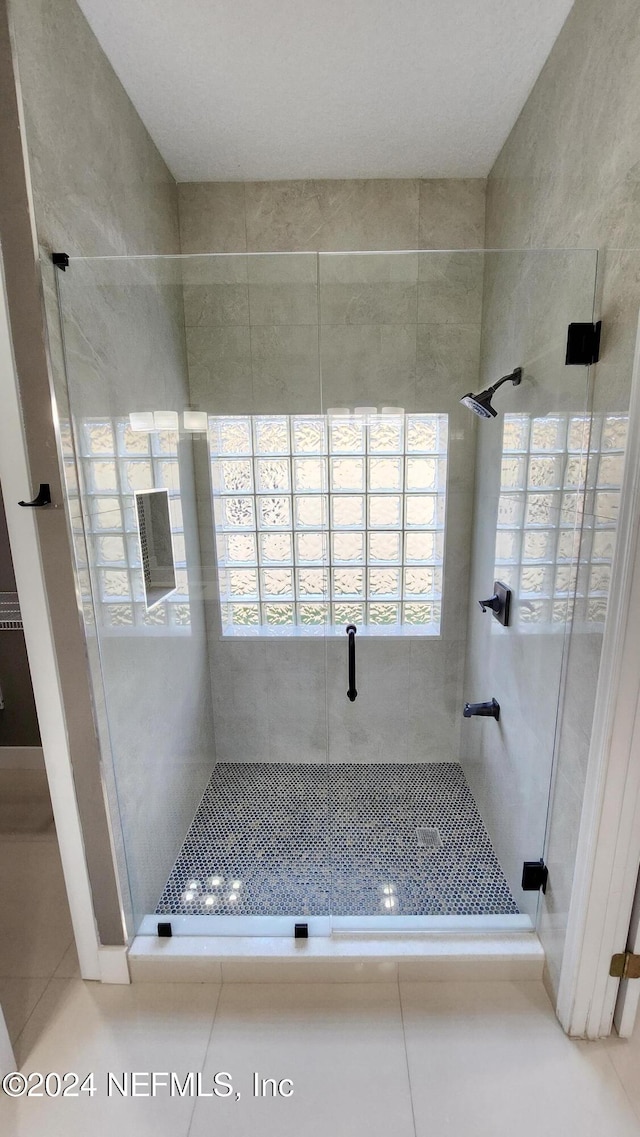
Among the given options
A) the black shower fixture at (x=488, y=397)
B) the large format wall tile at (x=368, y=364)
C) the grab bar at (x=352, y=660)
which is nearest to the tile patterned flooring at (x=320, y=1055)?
the grab bar at (x=352, y=660)

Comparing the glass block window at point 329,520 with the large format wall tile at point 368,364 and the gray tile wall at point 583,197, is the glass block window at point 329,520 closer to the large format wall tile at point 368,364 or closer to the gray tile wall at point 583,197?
the large format wall tile at point 368,364

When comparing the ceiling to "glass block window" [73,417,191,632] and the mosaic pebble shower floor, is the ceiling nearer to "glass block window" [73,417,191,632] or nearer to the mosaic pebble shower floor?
"glass block window" [73,417,191,632]

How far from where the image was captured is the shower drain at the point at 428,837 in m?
1.80

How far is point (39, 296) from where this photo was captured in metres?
1.00

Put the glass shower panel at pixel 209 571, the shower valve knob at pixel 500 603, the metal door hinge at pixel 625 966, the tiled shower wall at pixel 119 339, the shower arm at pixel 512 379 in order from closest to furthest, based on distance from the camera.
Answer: the tiled shower wall at pixel 119 339 < the metal door hinge at pixel 625 966 < the glass shower panel at pixel 209 571 < the shower arm at pixel 512 379 < the shower valve knob at pixel 500 603

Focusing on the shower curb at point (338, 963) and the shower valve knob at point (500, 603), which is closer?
the shower curb at point (338, 963)

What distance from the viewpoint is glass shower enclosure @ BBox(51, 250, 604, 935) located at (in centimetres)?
135

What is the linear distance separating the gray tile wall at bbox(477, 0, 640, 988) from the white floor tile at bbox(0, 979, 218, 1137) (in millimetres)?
1075

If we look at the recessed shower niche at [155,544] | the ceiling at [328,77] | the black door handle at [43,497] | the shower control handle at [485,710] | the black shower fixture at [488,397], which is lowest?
the shower control handle at [485,710]

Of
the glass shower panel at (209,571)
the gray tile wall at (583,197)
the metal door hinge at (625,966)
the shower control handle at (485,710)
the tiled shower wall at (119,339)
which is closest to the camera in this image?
the gray tile wall at (583,197)

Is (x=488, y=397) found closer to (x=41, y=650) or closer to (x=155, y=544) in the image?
(x=155, y=544)

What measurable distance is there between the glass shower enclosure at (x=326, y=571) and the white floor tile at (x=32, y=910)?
0.33 meters

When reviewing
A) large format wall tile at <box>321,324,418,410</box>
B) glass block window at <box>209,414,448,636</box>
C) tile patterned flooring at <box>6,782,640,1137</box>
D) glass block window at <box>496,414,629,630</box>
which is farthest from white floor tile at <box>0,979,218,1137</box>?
large format wall tile at <box>321,324,418,410</box>

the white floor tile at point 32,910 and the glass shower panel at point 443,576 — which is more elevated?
the glass shower panel at point 443,576
